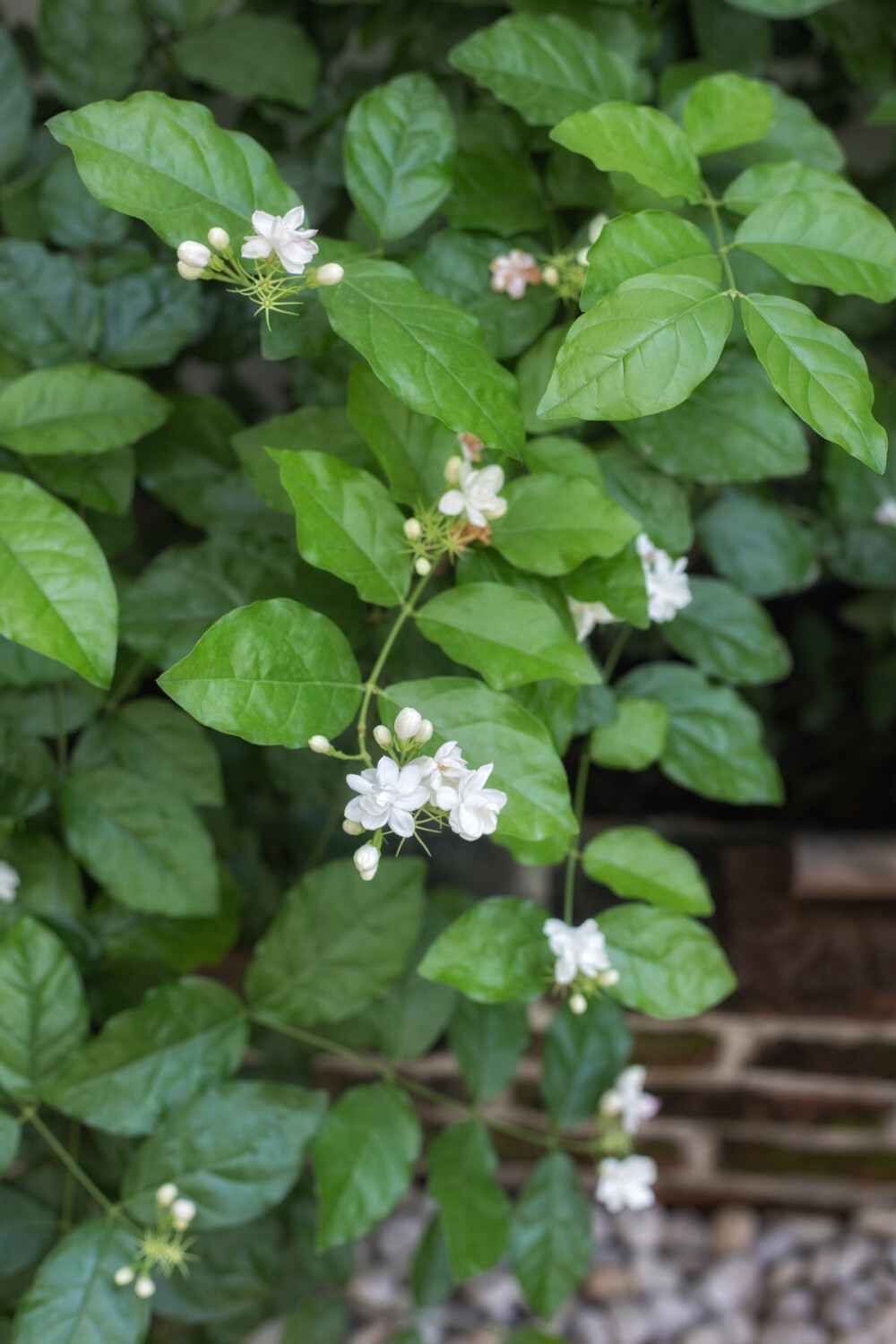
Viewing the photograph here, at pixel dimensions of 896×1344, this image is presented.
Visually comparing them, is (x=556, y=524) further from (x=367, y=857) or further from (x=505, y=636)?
(x=367, y=857)

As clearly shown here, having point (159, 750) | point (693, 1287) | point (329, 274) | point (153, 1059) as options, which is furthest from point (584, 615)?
point (693, 1287)

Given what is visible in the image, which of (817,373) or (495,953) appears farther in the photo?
(495,953)

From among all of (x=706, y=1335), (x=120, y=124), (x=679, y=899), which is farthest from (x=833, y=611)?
(x=120, y=124)

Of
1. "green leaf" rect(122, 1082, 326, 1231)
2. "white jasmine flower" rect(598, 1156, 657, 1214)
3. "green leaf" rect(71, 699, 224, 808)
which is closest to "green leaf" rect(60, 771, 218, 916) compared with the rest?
"green leaf" rect(71, 699, 224, 808)

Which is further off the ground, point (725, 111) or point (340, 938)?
point (725, 111)

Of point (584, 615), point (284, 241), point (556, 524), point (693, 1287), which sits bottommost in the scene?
point (693, 1287)

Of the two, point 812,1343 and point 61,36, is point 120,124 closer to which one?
point 61,36
